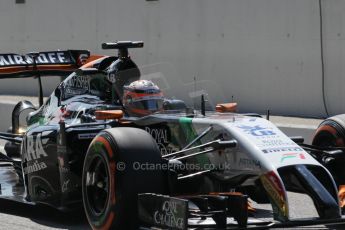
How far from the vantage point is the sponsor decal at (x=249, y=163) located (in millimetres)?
6090

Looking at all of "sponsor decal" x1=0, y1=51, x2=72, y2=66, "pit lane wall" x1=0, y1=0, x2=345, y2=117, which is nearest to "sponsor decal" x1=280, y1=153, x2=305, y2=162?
"sponsor decal" x1=0, y1=51, x2=72, y2=66

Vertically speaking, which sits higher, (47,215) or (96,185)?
(96,185)

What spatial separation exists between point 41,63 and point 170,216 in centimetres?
461

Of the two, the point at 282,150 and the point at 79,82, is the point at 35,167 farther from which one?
the point at 282,150

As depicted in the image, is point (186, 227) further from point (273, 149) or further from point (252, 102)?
point (252, 102)

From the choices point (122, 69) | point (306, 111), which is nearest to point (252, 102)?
point (306, 111)

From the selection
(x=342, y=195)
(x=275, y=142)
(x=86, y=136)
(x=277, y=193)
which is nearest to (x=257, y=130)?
(x=275, y=142)

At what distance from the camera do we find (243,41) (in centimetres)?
1428

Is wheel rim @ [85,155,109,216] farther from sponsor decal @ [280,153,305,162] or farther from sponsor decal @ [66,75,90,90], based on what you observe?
sponsor decal @ [66,75,90,90]

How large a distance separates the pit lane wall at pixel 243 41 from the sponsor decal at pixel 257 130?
565 cm

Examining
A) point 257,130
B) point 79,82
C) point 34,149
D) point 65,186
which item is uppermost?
point 79,82

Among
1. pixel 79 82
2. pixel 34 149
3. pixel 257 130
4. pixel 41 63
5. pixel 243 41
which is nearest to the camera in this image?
pixel 257 130

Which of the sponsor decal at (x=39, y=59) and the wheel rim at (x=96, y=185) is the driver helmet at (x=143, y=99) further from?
the sponsor decal at (x=39, y=59)
